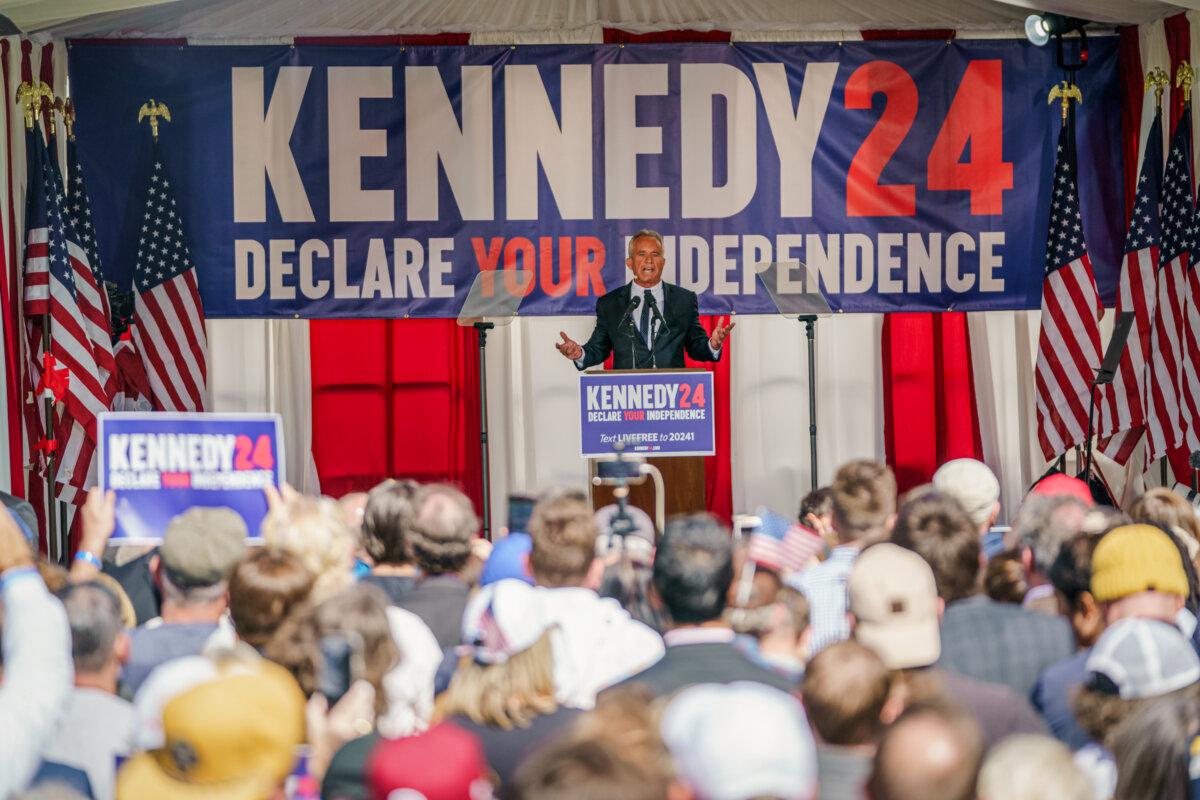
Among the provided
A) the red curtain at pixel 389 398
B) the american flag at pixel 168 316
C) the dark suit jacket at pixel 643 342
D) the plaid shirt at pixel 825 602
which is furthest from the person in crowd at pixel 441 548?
the red curtain at pixel 389 398

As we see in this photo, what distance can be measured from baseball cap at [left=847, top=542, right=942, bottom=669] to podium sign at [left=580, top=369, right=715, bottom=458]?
3.16 metres

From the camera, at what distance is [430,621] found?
11.6 ft

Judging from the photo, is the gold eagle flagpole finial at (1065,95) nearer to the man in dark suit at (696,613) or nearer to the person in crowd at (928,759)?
the man in dark suit at (696,613)

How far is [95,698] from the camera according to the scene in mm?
2816

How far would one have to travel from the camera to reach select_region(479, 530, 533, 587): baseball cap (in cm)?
380

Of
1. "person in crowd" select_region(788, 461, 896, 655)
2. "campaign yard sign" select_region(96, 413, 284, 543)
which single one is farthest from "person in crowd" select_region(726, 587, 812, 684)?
"campaign yard sign" select_region(96, 413, 284, 543)

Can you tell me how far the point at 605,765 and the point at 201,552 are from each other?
178cm

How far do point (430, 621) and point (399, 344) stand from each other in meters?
5.95

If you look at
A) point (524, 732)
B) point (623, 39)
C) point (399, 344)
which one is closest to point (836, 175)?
point (623, 39)

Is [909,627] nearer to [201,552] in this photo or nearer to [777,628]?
[777,628]

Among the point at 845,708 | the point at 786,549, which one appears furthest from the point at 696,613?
the point at 786,549

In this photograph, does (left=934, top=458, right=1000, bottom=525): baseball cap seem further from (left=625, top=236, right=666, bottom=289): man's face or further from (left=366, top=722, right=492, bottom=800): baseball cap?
(left=625, top=236, right=666, bottom=289): man's face

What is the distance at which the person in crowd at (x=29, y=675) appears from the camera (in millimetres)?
2332

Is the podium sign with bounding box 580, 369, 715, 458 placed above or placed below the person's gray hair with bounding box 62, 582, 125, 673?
above
